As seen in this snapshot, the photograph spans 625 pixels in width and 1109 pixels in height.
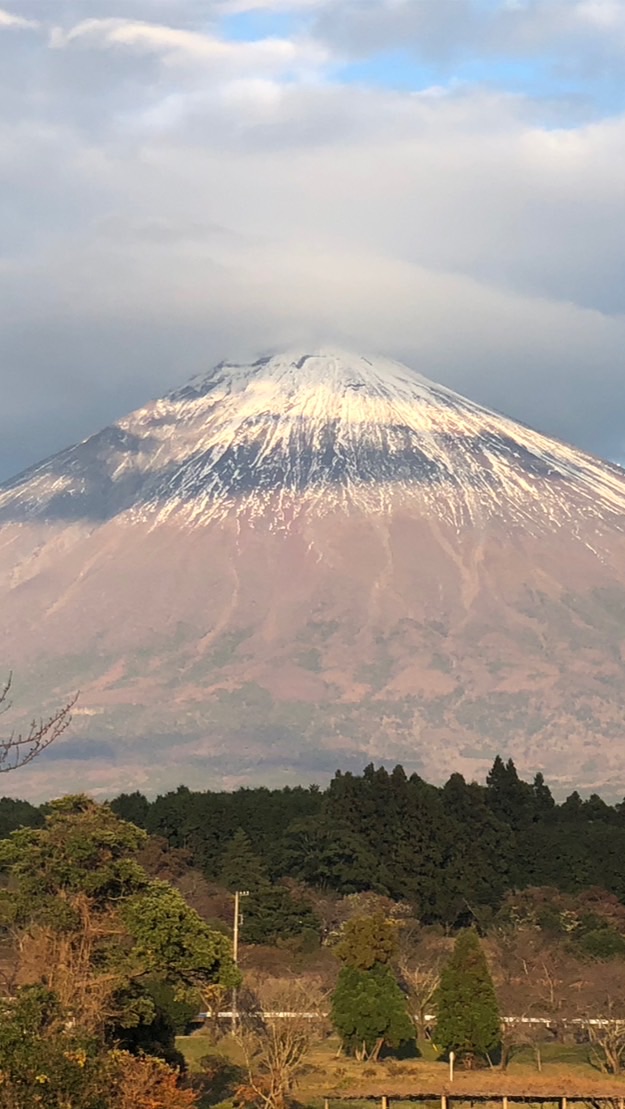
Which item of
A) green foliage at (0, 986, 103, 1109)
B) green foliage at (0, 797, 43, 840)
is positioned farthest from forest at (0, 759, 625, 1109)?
green foliage at (0, 797, 43, 840)

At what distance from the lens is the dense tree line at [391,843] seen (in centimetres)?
11012

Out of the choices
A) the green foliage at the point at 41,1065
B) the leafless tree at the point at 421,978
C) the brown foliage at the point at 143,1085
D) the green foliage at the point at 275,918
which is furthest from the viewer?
the green foliage at the point at 275,918

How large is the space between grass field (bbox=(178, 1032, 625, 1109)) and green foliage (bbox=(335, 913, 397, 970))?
3393 millimetres

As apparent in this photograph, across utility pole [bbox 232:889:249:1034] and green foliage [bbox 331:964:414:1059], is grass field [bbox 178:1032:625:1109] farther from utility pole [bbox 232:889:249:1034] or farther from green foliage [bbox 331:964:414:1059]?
utility pole [bbox 232:889:249:1034]

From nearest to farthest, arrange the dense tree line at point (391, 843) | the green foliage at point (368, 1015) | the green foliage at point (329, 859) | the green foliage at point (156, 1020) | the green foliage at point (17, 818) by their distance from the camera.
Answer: the green foliage at point (156, 1020) < the green foliage at point (368, 1015) < the dense tree line at point (391, 843) < the green foliage at point (329, 859) < the green foliage at point (17, 818)

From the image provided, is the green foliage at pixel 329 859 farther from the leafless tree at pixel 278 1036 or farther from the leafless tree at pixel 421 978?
the leafless tree at pixel 278 1036

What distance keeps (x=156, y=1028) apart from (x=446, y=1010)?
1760cm

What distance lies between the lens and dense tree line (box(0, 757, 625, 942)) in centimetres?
11012

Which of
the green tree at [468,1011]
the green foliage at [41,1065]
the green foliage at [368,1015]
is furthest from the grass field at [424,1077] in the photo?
the green foliage at [41,1065]

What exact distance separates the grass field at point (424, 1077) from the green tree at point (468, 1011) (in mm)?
999


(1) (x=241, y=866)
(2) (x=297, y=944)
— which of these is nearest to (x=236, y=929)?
(2) (x=297, y=944)

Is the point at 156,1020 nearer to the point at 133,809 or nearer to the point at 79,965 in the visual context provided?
the point at 79,965

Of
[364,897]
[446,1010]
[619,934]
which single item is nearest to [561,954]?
[619,934]

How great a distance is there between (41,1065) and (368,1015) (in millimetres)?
31192
